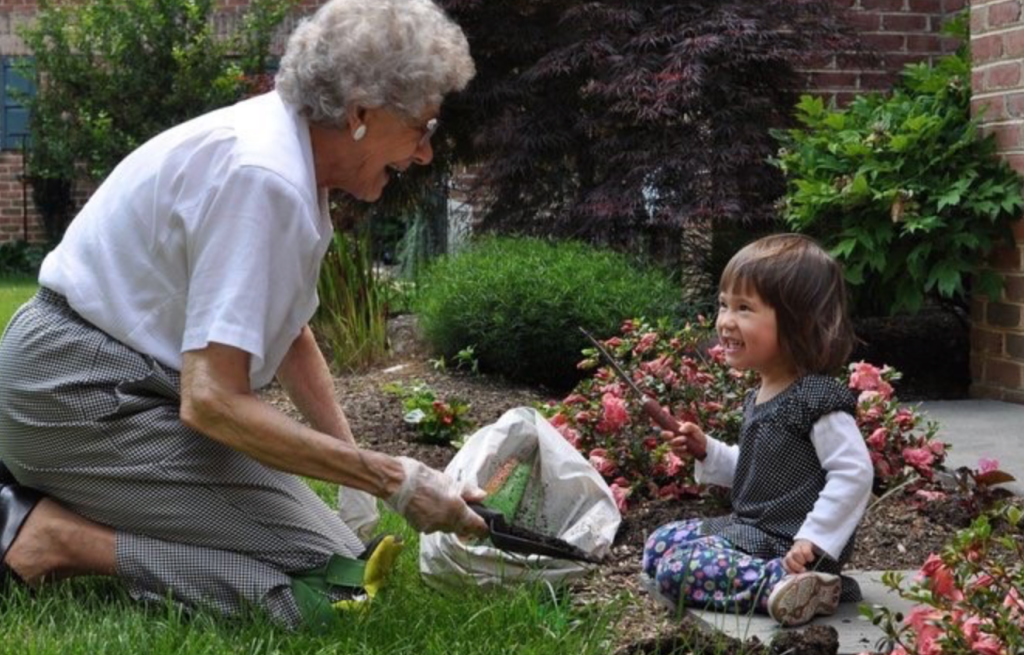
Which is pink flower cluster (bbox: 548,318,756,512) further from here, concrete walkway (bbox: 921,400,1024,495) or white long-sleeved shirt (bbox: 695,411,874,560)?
white long-sleeved shirt (bbox: 695,411,874,560)

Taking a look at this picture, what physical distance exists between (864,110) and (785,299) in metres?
3.58

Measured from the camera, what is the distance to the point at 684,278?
27.1 ft

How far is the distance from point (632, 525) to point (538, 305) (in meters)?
2.81

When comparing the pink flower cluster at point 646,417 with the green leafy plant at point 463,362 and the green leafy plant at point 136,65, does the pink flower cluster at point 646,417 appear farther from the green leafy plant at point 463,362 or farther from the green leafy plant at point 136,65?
the green leafy plant at point 136,65

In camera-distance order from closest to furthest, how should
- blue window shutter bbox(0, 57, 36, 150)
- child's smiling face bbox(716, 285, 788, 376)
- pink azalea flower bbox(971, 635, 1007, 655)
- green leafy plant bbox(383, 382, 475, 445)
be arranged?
pink azalea flower bbox(971, 635, 1007, 655), child's smiling face bbox(716, 285, 788, 376), green leafy plant bbox(383, 382, 475, 445), blue window shutter bbox(0, 57, 36, 150)

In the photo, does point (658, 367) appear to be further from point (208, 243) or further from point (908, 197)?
point (208, 243)

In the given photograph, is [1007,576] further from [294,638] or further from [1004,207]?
[1004,207]

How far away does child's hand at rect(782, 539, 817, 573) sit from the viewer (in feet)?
11.4

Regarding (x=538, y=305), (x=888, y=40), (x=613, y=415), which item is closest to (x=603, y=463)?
(x=613, y=415)

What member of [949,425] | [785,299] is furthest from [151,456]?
[949,425]

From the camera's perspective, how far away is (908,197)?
639 centimetres

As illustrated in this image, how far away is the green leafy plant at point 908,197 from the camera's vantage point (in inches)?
251

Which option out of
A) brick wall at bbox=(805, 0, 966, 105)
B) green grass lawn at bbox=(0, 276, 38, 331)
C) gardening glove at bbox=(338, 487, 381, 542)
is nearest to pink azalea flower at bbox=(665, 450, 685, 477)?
gardening glove at bbox=(338, 487, 381, 542)

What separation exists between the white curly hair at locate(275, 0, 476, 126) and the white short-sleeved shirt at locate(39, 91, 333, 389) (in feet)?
0.32
